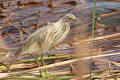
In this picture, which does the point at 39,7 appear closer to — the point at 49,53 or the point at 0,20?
the point at 0,20

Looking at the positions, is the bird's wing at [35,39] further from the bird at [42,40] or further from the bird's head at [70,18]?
the bird's head at [70,18]

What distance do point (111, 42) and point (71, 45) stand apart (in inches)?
21.3

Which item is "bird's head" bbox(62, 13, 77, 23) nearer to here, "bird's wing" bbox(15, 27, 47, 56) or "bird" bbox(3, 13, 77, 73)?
"bird" bbox(3, 13, 77, 73)

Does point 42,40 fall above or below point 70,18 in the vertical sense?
Answer: below

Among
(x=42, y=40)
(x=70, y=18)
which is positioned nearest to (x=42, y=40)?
(x=42, y=40)

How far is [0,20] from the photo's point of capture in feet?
18.2

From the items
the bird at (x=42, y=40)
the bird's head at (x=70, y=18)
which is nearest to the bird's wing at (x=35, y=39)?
the bird at (x=42, y=40)

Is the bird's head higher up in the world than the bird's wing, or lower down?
higher up

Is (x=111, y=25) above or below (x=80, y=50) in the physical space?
below

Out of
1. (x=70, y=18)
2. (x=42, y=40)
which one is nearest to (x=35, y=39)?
(x=42, y=40)

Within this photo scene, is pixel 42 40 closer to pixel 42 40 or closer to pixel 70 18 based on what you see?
pixel 42 40

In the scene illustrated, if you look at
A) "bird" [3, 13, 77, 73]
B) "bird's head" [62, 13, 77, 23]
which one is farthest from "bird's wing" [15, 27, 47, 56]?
"bird's head" [62, 13, 77, 23]

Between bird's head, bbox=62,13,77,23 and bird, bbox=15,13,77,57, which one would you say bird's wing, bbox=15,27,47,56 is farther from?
bird's head, bbox=62,13,77,23

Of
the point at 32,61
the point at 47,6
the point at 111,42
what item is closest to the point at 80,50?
the point at 32,61
